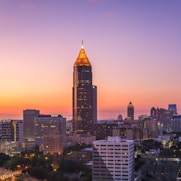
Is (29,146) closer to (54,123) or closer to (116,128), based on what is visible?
(54,123)

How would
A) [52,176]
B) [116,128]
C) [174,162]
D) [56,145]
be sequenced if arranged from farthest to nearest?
[116,128] < [56,145] < [174,162] < [52,176]

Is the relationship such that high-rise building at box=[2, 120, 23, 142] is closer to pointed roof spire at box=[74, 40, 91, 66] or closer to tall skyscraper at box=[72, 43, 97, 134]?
tall skyscraper at box=[72, 43, 97, 134]

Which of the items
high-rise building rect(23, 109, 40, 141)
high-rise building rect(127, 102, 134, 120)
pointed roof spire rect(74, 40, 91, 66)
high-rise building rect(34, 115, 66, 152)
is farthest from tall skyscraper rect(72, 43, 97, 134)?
high-rise building rect(127, 102, 134, 120)

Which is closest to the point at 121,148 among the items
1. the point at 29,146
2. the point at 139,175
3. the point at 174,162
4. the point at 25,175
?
the point at 139,175

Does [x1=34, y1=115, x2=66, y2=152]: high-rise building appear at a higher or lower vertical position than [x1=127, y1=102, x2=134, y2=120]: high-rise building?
lower

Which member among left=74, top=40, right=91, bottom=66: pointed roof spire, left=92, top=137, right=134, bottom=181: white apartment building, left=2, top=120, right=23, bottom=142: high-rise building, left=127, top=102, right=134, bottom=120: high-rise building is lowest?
left=92, top=137, right=134, bottom=181: white apartment building

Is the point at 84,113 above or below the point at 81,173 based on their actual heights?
above

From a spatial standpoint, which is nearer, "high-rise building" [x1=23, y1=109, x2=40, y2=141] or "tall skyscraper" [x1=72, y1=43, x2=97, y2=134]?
"high-rise building" [x1=23, y1=109, x2=40, y2=141]
